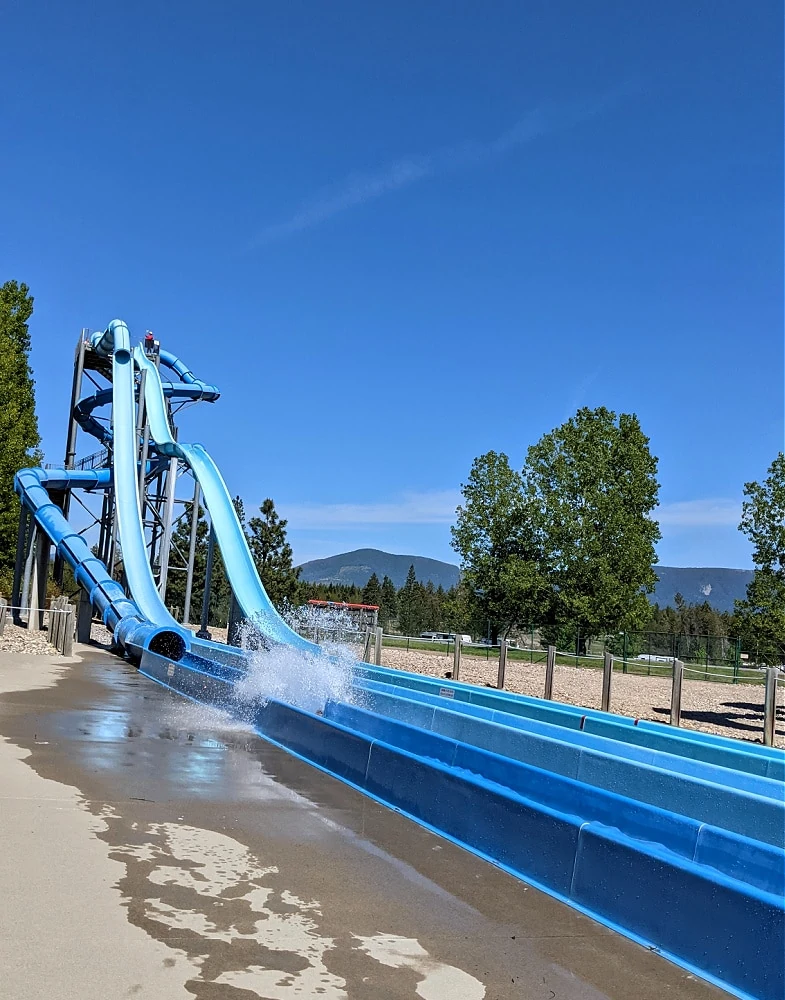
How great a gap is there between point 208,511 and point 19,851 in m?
21.5

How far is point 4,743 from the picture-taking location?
938cm

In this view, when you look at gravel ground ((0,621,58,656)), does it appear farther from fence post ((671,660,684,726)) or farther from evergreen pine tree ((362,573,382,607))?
evergreen pine tree ((362,573,382,607))

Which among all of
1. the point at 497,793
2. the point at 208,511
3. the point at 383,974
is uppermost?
the point at 208,511

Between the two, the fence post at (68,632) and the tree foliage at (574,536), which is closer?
the fence post at (68,632)

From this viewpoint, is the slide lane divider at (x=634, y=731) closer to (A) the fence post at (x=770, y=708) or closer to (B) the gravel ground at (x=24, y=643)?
(A) the fence post at (x=770, y=708)

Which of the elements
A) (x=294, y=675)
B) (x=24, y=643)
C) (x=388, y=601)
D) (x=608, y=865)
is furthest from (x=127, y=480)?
(x=388, y=601)

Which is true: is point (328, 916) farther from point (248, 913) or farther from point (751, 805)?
point (751, 805)

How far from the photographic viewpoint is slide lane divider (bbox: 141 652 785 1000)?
4.30 metres

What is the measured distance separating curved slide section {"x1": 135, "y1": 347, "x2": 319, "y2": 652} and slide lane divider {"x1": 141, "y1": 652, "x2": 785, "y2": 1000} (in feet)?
42.6

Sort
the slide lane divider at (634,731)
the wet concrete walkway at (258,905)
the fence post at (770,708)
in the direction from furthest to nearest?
the fence post at (770,708) < the slide lane divider at (634,731) < the wet concrete walkway at (258,905)

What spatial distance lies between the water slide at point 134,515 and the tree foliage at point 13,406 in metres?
4.70

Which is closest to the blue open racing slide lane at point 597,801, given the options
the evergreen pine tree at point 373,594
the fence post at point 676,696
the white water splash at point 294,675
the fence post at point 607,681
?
the white water splash at point 294,675

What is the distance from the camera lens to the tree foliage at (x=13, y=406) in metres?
39.2

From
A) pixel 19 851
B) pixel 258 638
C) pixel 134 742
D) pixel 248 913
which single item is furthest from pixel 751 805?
pixel 258 638
